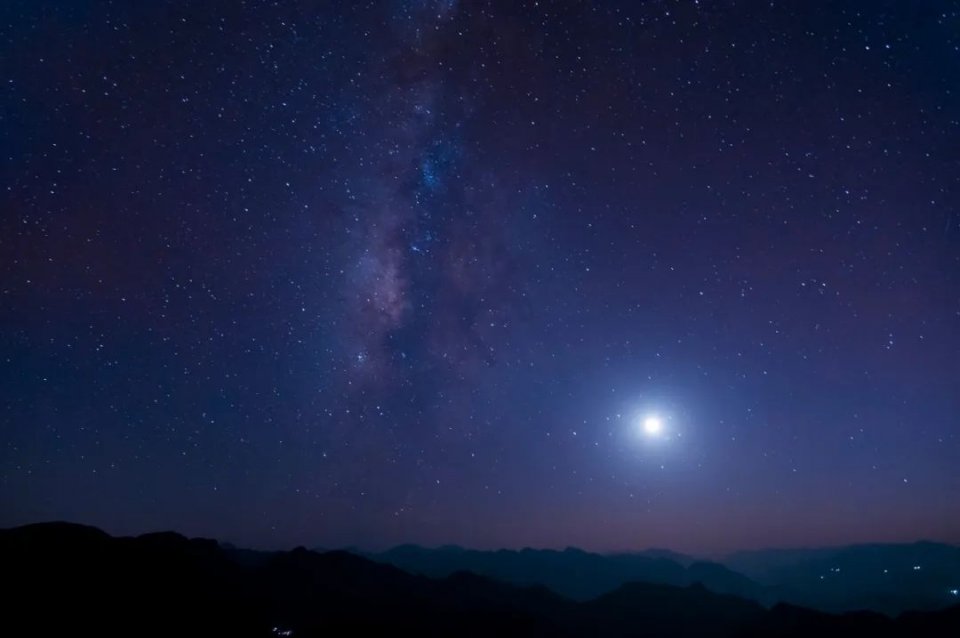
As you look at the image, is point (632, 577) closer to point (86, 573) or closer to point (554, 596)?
point (554, 596)

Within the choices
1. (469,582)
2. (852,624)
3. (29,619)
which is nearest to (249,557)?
(469,582)

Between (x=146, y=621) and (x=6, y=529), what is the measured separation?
57.0 ft

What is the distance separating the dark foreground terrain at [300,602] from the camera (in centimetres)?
4047

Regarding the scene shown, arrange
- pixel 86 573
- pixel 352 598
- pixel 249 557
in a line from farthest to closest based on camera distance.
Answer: pixel 249 557 < pixel 352 598 < pixel 86 573

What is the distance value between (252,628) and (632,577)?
184 metres

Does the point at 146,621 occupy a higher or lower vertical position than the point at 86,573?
lower

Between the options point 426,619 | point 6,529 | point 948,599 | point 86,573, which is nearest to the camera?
point 86,573

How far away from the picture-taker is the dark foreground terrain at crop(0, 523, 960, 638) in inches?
1593

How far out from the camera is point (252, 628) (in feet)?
145

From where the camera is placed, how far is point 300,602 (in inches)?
2422

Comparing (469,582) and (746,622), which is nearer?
(746,622)

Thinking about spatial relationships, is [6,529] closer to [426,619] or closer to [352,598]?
[352,598]

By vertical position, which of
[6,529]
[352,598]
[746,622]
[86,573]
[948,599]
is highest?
[6,529]

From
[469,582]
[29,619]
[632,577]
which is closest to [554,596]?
[469,582]
